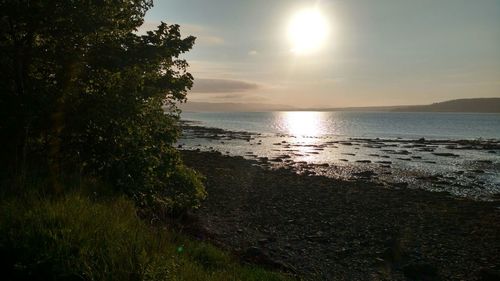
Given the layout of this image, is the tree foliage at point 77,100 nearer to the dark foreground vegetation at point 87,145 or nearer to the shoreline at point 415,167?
the dark foreground vegetation at point 87,145

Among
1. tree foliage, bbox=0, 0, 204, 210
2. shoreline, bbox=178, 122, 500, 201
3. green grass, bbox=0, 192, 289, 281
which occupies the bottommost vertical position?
shoreline, bbox=178, 122, 500, 201

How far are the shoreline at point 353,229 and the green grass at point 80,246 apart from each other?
225 inches

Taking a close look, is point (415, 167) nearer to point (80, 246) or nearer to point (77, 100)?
point (77, 100)

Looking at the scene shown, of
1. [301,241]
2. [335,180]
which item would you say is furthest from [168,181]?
[335,180]

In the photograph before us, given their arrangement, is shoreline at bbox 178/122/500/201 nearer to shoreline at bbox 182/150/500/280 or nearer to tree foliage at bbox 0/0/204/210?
shoreline at bbox 182/150/500/280

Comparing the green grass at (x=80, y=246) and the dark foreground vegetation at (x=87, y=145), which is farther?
the dark foreground vegetation at (x=87, y=145)

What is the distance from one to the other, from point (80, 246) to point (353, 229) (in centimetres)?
1379

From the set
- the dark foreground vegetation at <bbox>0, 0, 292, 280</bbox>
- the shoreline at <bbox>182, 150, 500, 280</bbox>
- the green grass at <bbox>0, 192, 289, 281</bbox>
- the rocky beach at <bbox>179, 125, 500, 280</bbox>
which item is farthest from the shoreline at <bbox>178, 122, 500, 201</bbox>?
the green grass at <bbox>0, 192, 289, 281</bbox>

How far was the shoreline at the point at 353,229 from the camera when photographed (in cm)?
1323

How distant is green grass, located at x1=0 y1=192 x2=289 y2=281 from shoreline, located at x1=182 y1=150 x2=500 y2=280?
5710 mm

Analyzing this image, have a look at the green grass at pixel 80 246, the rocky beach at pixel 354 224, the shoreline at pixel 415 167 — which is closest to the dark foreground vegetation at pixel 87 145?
the green grass at pixel 80 246

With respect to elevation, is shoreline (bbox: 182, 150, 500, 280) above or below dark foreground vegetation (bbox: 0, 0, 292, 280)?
below

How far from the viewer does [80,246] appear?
614 cm

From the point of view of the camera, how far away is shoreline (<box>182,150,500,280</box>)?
13227mm
